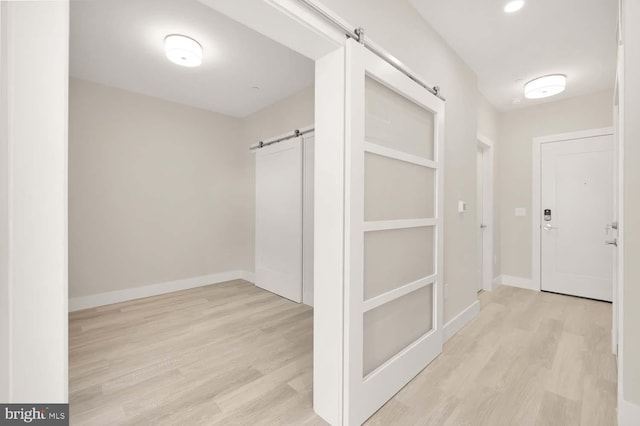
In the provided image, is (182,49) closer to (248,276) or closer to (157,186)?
(157,186)

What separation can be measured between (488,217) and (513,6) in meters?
2.66

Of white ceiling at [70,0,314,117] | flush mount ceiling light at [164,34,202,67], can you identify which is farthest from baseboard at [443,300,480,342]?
flush mount ceiling light at [164,34,202,67]

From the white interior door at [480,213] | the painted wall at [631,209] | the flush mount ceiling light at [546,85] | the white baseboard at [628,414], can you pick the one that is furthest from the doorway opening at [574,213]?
the white baseboard at [628,414]

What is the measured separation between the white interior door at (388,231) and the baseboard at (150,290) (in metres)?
2.93

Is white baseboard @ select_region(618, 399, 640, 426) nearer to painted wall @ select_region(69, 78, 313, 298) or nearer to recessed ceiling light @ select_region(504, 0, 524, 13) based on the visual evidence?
recessed ceiling light @ select_region(504, 0, 524, 13)

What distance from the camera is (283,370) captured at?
6.39 feet

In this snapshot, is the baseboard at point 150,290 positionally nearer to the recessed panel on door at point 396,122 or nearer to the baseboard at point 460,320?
the baseboard at point 460,320

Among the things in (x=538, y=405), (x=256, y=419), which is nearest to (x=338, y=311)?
(x=256, y=419)

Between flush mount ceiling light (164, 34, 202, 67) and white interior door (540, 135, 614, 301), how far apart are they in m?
4.56

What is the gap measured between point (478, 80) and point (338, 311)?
10.9 feet

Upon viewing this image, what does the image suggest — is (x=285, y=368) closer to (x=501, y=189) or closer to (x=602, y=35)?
(x=602, y=35)

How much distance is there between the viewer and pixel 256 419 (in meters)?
1.48

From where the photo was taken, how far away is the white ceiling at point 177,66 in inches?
81.0
